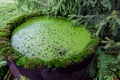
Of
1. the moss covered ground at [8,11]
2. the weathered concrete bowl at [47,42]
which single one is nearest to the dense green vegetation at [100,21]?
the weathered concrete bowl at [47,42]

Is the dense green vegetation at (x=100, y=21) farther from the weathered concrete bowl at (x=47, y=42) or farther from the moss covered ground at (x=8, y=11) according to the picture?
the moss covered ground at (x=8, y=11)

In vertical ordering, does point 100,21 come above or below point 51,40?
above

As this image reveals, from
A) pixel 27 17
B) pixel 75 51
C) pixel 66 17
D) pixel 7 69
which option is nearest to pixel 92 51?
pixel 75 51

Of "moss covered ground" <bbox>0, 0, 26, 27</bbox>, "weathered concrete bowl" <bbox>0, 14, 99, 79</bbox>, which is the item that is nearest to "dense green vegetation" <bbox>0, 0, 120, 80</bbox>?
"weathered concrete bowl" <bbox>0, 14, 99, 79</bbox>

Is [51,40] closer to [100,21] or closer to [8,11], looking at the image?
[100,21]

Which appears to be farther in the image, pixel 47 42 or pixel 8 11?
pixel 8 11

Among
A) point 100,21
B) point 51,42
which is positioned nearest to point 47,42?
point 51,42

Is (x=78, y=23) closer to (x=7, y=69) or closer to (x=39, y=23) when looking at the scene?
(x=39, y=23)

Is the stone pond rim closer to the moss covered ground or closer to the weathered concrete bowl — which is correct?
the weathered concrete bowl
